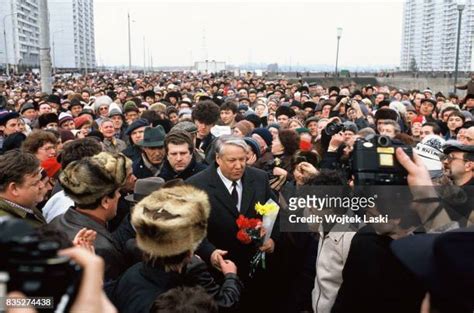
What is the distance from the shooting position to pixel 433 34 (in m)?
167

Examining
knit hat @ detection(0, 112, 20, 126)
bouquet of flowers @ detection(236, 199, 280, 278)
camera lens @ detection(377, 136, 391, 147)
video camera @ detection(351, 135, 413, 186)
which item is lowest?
bouquet of flowers @ detection(236, 199, 280, 278)

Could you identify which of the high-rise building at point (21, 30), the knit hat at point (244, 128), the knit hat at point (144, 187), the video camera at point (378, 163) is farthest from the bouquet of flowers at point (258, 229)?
the high-rise building at point (21, 30)

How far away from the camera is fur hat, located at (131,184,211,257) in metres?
2.68

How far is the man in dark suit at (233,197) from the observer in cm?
425

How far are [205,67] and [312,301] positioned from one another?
2356 inches

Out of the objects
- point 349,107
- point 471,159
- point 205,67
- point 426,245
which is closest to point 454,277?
point 426,245

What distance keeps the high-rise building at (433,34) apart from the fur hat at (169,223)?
152999 mm

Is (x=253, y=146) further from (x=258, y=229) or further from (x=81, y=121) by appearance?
(x=81, y=121)

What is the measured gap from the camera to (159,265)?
2.69 metres

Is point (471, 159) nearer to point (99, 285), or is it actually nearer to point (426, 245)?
point (426, 245)

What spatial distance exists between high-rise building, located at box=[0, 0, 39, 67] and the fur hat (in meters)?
128

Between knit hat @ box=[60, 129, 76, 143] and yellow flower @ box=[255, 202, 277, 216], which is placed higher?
knit hat @ box=[60, 129, 76, 143]

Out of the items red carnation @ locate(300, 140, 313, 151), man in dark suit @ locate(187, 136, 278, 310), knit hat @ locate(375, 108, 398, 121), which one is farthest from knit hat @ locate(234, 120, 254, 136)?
man in dark suit @ locate(187, 136, 278, 310)

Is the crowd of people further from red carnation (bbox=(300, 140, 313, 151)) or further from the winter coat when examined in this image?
red carnation (bbox=(300, 140, 313, 151))
